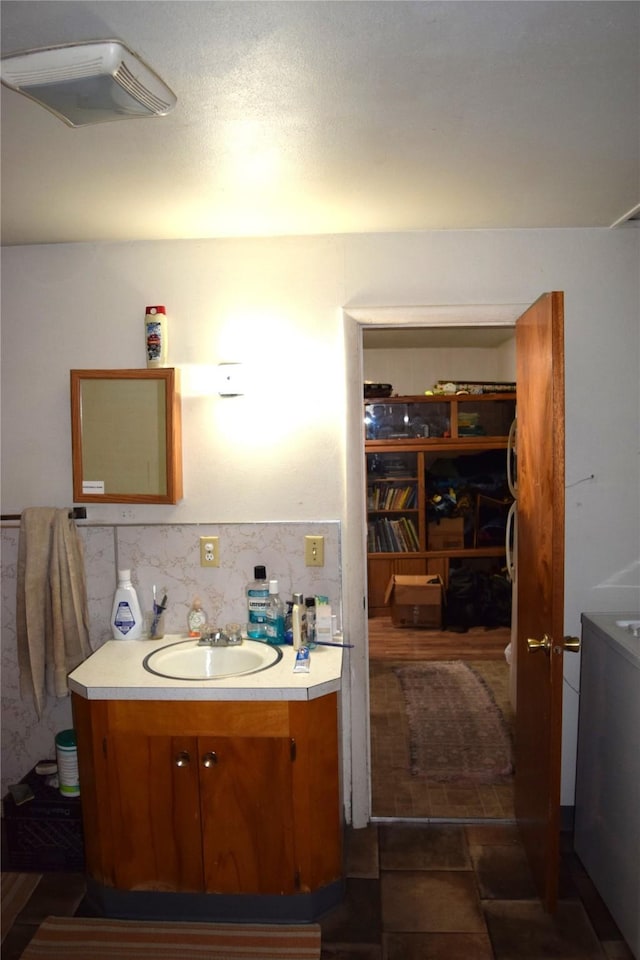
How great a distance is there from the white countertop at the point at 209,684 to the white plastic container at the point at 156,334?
3.73ft

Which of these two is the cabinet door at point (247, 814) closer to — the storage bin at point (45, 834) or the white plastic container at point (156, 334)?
the storage bin at point (45, 834)

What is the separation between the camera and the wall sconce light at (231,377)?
8.27ft

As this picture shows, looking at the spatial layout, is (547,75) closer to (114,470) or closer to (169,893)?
(114,470)

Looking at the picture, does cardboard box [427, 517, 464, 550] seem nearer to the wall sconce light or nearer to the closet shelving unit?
the closet shelving unit

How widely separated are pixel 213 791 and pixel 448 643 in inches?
125

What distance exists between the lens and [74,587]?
2.58 m

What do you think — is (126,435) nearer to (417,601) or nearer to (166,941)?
(166,941)

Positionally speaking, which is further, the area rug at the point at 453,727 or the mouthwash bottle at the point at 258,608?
the area rug at the point at 453,727

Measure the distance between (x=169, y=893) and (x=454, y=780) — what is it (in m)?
1.41

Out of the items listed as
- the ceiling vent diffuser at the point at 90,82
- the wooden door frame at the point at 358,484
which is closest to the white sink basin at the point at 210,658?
the wooden door frame at the point at 358,484

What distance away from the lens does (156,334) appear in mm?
2541

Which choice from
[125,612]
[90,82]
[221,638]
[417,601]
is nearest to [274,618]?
[221,638]

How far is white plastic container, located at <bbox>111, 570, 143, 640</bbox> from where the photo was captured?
259 cm

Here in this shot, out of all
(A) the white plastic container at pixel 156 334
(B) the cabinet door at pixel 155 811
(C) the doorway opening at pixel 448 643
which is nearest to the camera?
(B) the cabinet door at pixel 155 811
